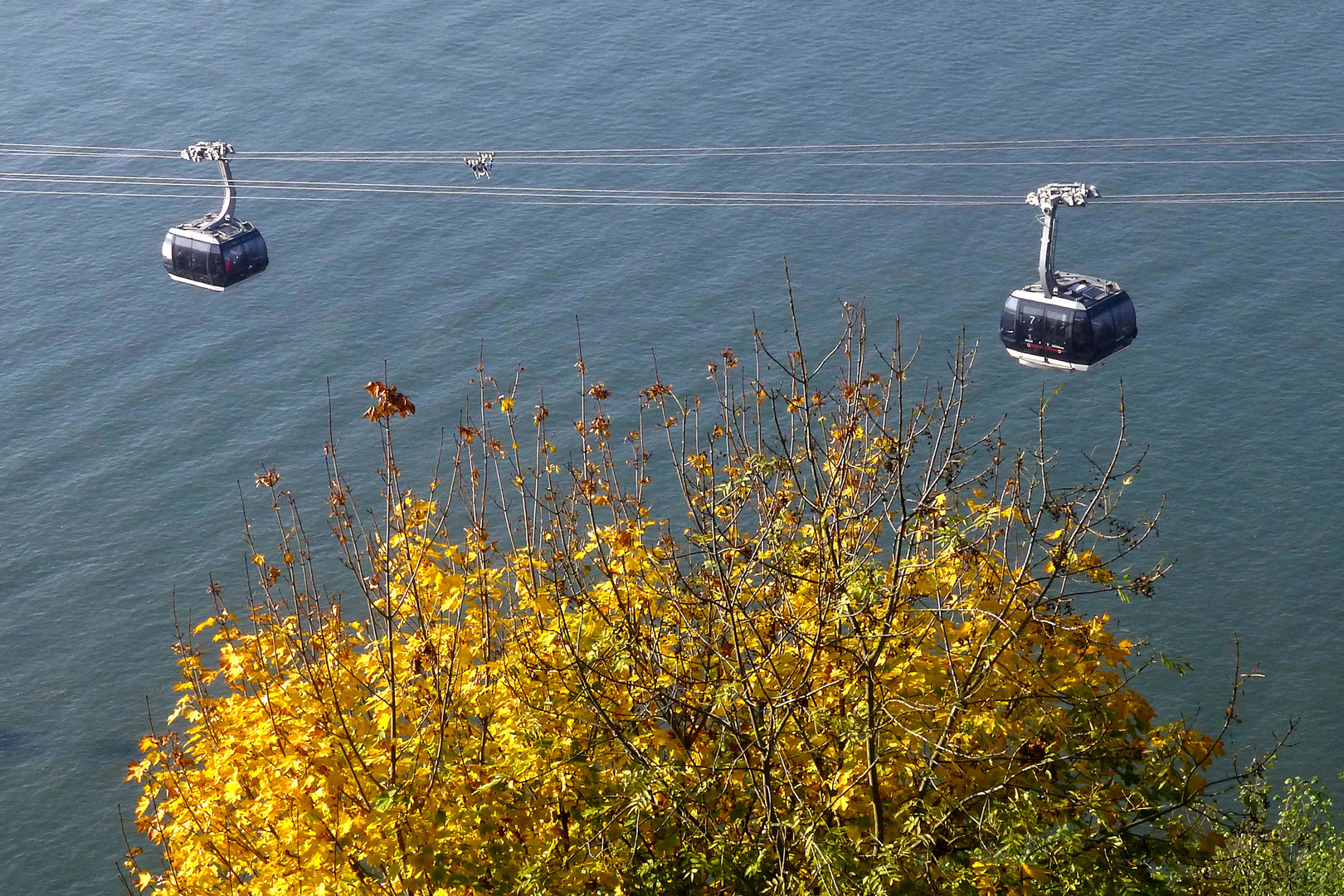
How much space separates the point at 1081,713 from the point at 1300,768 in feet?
123

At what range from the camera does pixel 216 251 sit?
63688 mm

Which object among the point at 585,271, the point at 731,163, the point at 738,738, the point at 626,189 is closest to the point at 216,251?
the point at 585,271

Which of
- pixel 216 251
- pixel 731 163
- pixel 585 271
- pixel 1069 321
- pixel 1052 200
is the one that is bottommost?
pixel 585 271

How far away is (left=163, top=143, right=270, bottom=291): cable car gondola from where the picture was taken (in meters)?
63.8

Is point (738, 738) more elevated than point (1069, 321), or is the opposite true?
point (738, 738)

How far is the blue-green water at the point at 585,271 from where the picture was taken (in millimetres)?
59406

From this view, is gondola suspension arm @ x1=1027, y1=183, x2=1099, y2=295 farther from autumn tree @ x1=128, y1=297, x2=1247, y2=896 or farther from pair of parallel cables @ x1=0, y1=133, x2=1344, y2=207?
pair of parallel cables @ x1=0, y1=133, x2=1344, y2=207

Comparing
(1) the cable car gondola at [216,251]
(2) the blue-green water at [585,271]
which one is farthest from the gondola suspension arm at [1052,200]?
(1) the cable car gondola at [216,251]

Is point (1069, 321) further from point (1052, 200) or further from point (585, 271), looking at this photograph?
point (585, 271)

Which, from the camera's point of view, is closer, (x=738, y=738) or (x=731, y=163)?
(x=738, y=738)

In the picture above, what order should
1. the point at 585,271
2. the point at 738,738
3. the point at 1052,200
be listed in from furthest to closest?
the point at 585,271 → the point at 1052,200 → the point at 738,738

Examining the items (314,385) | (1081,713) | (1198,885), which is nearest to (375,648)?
(1081,713)

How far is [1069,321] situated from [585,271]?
36.2 meters

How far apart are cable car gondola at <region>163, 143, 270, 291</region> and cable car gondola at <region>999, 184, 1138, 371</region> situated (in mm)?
31416
